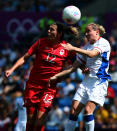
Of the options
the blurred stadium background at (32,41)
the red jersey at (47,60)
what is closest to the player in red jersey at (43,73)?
the red jersey at (47,60)

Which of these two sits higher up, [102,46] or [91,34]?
[91,34]

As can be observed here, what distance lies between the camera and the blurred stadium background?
34.6 ft

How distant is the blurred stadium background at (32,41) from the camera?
10.5 metres

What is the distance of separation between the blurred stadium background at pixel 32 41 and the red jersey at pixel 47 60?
226cm

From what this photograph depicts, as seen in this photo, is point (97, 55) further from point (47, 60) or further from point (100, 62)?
point (47, 60)

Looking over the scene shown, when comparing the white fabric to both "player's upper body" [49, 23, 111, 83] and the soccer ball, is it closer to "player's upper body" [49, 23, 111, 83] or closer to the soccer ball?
"player's upper body" [49, 23, 111, 83]

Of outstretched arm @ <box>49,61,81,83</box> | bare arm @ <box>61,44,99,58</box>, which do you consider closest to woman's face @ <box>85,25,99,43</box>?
bare arm @ <box>61,44,99,58</box>

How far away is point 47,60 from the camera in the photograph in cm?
641

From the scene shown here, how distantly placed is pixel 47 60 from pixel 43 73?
0.83 ft

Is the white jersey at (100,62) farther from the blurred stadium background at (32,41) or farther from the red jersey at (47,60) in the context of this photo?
the blurred stadium background at (32,41)

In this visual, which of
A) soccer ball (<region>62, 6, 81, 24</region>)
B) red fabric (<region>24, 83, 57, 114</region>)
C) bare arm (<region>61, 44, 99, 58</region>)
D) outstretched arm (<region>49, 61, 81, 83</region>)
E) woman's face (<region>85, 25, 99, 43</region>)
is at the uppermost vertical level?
soccer ball (<region>62, 6, 81, 24</region>)

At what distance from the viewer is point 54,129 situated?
1044 cm

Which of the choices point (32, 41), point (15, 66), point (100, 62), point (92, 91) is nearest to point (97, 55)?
point (100, 62)

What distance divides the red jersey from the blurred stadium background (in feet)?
7.42
